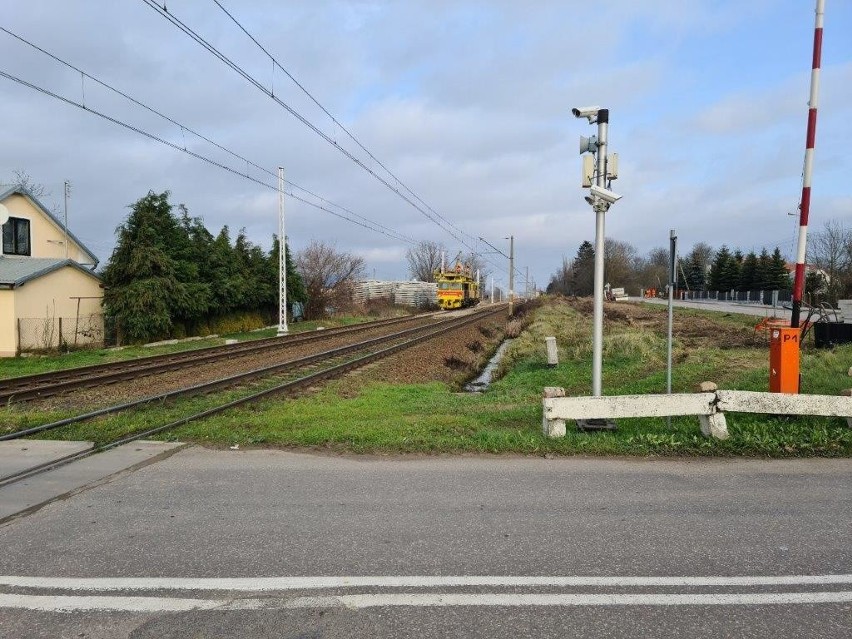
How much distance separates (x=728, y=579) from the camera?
3775mm

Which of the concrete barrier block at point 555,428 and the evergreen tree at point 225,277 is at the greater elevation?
the evergreen tree at point 225,277

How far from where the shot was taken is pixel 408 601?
11.5 feet

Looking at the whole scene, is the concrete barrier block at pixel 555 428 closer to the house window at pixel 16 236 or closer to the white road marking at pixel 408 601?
the white road marking at pixel 408 601

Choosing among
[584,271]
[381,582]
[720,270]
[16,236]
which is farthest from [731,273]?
[381,582]

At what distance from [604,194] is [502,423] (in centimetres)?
354

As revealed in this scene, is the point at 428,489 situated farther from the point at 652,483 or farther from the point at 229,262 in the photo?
the point at 229,262

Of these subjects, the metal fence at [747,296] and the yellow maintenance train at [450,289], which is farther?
the yellow maintenance train at [450,289]

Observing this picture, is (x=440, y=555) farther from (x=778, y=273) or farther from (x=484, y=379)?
(x=778, y=273)

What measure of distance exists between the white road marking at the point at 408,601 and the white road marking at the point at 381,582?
129mm

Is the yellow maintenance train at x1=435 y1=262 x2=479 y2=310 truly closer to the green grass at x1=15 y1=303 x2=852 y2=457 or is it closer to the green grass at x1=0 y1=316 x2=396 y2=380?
the green grass at x1=0 y1=316 x2=396 y2=380

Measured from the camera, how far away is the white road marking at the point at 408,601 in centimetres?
348

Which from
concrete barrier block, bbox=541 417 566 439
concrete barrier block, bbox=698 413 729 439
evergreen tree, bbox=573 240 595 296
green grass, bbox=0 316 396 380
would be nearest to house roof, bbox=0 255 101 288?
green grass, bbox=0 316 396 380

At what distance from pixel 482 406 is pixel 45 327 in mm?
18488

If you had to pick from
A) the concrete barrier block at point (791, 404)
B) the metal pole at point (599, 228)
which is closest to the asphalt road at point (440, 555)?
the concrete barrier block at point (791, 404)
